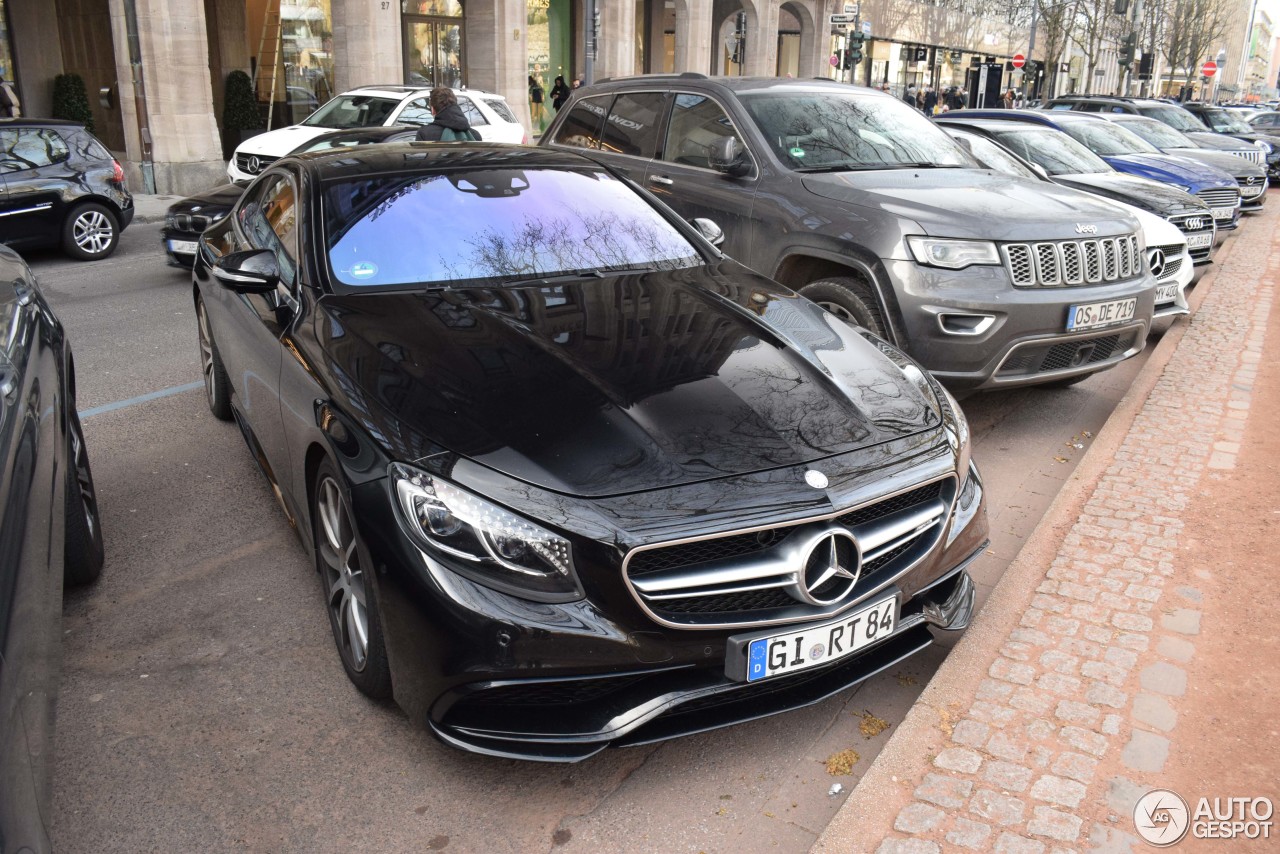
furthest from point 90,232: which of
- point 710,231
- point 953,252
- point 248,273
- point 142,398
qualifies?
point 953,252

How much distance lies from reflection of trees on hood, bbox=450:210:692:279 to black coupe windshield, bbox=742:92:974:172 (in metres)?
2.14

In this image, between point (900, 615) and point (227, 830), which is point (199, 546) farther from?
point (900, 615)

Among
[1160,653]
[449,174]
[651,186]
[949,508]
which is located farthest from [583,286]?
[651,186]

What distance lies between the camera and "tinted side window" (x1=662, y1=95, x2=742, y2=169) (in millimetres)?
6824

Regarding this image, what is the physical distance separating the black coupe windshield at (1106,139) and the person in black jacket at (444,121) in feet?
23.4

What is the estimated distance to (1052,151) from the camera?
1074 centimetres

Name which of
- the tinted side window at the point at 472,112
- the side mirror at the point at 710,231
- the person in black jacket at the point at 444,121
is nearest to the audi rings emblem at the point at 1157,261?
the side mirror at the point at 710,231

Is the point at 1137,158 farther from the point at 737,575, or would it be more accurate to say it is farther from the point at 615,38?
the point at 615,38

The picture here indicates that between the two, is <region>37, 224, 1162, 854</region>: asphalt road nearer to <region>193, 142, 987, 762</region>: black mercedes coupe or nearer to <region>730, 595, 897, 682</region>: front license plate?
<region>193, 142, 987, 762</region>: black mercedes coupe

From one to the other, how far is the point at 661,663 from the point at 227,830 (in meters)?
1.25

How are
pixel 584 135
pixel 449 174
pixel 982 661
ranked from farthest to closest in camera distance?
pixel 584 135 < pixel 449 174 < pixel 982 661

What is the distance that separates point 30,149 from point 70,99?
1232cm

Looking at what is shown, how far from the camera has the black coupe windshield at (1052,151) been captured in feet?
34.4

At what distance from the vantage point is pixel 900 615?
3.11 metres
